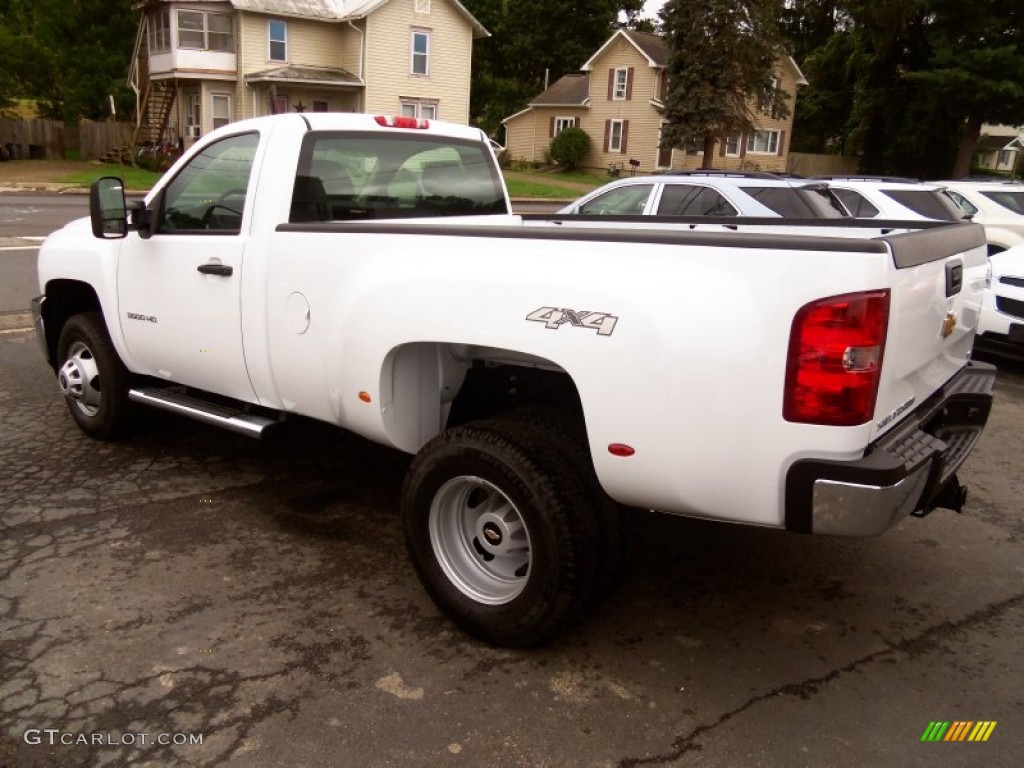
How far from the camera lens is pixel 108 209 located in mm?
4461

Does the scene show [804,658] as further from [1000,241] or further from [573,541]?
[1000,241]

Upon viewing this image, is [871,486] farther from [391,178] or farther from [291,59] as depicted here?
[291,59]

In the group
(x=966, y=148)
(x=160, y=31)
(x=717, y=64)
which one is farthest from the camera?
(x=966, y=148)

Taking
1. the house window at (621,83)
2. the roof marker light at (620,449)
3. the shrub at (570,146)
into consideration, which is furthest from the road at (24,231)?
the house window at (621,83)

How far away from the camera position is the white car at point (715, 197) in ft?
28.5

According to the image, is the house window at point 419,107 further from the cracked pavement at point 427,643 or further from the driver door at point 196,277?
the cracked pavement at point 427,643

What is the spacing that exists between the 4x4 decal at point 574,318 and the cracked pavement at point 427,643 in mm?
1268

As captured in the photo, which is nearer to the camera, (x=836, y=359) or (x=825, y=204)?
(x=836, y=359)

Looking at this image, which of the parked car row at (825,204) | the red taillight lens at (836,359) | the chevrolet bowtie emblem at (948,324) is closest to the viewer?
the red taillight lens at (836,359)

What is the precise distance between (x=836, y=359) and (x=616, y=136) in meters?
43.6

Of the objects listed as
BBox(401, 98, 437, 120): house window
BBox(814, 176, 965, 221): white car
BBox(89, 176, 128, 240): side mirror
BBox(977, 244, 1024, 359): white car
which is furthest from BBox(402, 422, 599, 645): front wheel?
BBox(401, 98, 437, 120): house window

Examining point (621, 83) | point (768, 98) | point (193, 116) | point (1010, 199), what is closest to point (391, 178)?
point (1010, 199)

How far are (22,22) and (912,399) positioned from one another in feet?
182

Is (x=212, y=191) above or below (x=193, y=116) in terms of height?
below
